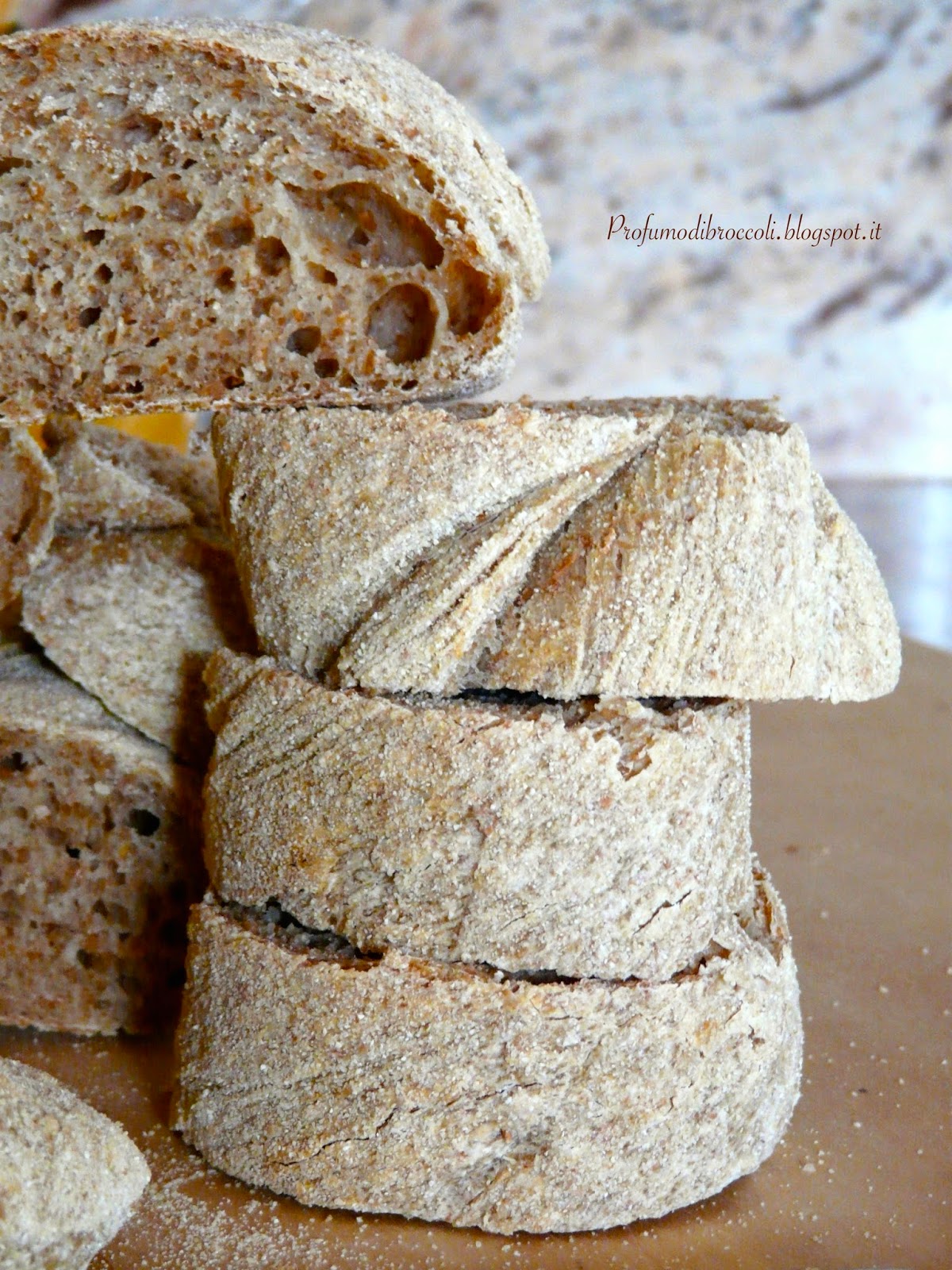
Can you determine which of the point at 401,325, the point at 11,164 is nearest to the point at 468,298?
the point at 401,325

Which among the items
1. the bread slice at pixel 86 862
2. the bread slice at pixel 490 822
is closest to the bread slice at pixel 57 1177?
the bread slice at pixel 490 822

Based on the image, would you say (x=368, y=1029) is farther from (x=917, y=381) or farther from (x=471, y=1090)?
(x=917, y=381)

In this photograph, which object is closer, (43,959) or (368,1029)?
(368,1029)

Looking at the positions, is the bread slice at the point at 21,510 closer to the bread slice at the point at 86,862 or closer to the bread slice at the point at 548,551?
the bread slice at the point at 86,862

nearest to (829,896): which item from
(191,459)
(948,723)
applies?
(948,723)

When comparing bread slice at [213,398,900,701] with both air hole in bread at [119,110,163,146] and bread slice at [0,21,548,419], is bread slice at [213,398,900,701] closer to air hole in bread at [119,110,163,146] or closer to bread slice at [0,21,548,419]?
bread slice at [0,21,548,419]

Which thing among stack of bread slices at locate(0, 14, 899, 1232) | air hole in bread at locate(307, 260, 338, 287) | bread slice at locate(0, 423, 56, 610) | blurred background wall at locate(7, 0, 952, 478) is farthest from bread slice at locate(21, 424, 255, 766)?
blurred background wall at locate(7, 0, 952, 478)

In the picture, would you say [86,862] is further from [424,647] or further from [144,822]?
[424,647]
